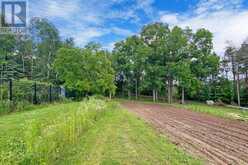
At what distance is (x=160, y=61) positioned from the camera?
37719 millimetres

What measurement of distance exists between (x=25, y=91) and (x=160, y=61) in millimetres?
23826

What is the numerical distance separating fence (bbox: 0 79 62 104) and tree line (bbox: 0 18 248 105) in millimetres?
12758

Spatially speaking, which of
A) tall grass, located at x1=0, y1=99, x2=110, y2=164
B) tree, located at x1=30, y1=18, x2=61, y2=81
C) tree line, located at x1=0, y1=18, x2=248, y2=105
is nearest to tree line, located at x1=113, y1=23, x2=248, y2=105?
tree line, located at x1=0, y1=18, x2=248, y2=105

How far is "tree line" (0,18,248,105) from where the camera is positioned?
117ft

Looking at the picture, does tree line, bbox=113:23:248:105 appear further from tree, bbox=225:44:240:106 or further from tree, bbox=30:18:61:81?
tree, bbox=30:18:61:81

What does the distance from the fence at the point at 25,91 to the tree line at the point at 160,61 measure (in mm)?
12758

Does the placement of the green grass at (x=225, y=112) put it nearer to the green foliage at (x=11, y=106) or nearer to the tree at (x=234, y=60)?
the green foliage at (x=11, y=106)

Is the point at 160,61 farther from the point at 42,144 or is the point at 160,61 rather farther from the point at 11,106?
the point at 42,144

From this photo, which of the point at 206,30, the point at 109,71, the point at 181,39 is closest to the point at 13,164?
the point at 109,71

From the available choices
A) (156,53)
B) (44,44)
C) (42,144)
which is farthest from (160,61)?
(42,144)

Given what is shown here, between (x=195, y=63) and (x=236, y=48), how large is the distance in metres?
6.41

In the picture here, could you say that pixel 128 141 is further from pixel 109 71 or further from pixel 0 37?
pixel 0 37

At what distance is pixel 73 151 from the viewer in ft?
19.1

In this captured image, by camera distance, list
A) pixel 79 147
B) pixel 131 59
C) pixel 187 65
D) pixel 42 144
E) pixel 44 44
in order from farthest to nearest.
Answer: pixel 131 59 → pixel 44 44 → pixel 187 65 → pixel 79 147 → pixel 42 144
